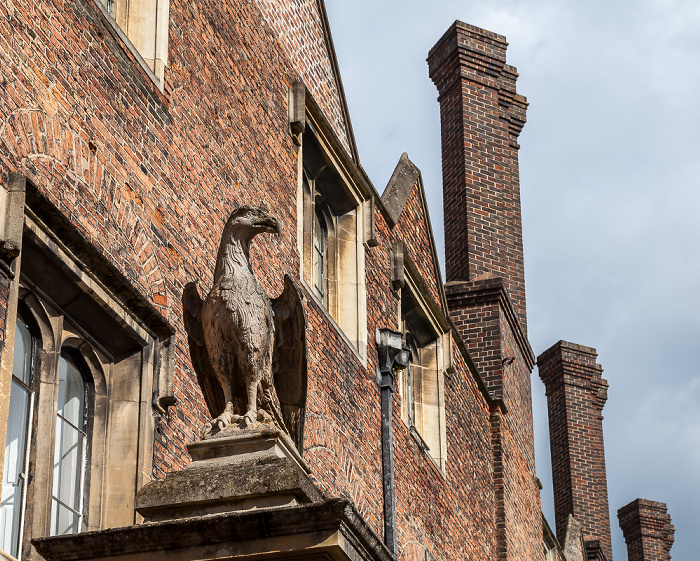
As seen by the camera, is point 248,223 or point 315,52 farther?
point 315,52

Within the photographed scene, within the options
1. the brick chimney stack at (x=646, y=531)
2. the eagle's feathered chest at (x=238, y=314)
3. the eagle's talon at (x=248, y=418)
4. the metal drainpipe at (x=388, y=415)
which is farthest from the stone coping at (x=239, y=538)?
the brick chimney stack at (x=646, y=531)

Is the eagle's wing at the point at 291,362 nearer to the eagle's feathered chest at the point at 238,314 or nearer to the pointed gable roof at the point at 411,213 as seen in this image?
the eagle's feathered chest at the point at 238,314

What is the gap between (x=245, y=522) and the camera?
22.1 feet

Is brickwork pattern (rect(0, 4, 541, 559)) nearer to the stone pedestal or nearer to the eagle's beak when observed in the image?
the eagle's beak

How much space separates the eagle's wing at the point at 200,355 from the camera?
811cm

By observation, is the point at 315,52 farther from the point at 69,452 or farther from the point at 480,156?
the point at 480,156

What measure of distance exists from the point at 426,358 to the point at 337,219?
127 inches

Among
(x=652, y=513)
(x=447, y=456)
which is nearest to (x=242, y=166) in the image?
(x=447, y=456)

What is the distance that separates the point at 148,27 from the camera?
10773 millimetres

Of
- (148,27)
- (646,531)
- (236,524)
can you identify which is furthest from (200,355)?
(646,531)

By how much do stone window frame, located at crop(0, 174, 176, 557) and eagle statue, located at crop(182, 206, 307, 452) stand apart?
2.95 ft

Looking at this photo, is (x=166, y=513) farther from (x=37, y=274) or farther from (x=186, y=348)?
(x=186, y=348)

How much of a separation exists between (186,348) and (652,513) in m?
26.7

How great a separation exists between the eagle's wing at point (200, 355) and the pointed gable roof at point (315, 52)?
538cm
